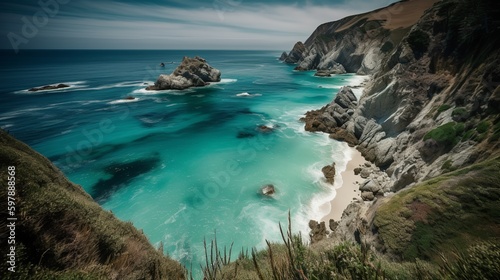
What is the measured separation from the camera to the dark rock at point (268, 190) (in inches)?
889

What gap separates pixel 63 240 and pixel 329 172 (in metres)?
23.4

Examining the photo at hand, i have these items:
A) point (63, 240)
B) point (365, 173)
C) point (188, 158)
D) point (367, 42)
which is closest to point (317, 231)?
point (365, 173)

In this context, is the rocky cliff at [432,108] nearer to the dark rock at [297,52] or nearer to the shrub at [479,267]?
the shrub at [479,267]

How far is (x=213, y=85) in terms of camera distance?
275 ft

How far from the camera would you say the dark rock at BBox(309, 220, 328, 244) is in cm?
1619

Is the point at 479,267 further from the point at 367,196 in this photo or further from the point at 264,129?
the point at 264,129

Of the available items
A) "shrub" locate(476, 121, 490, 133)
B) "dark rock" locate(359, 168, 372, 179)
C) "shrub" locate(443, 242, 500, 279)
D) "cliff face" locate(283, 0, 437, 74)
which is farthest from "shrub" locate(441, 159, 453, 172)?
"cliff face" locate(283, 0, 437, 74)

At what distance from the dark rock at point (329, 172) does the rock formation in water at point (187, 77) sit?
64.9m

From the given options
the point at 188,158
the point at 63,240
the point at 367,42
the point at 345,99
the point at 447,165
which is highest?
the point at 367,42

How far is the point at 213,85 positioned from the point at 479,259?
84968mm

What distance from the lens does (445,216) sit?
9828mm

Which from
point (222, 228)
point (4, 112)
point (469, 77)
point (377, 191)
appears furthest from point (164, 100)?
point (469, 77)

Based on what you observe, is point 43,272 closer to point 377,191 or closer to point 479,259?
point 479,259

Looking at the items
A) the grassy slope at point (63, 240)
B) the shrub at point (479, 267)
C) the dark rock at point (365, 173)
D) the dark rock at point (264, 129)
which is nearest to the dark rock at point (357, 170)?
the dark rock at point (365, 173)
